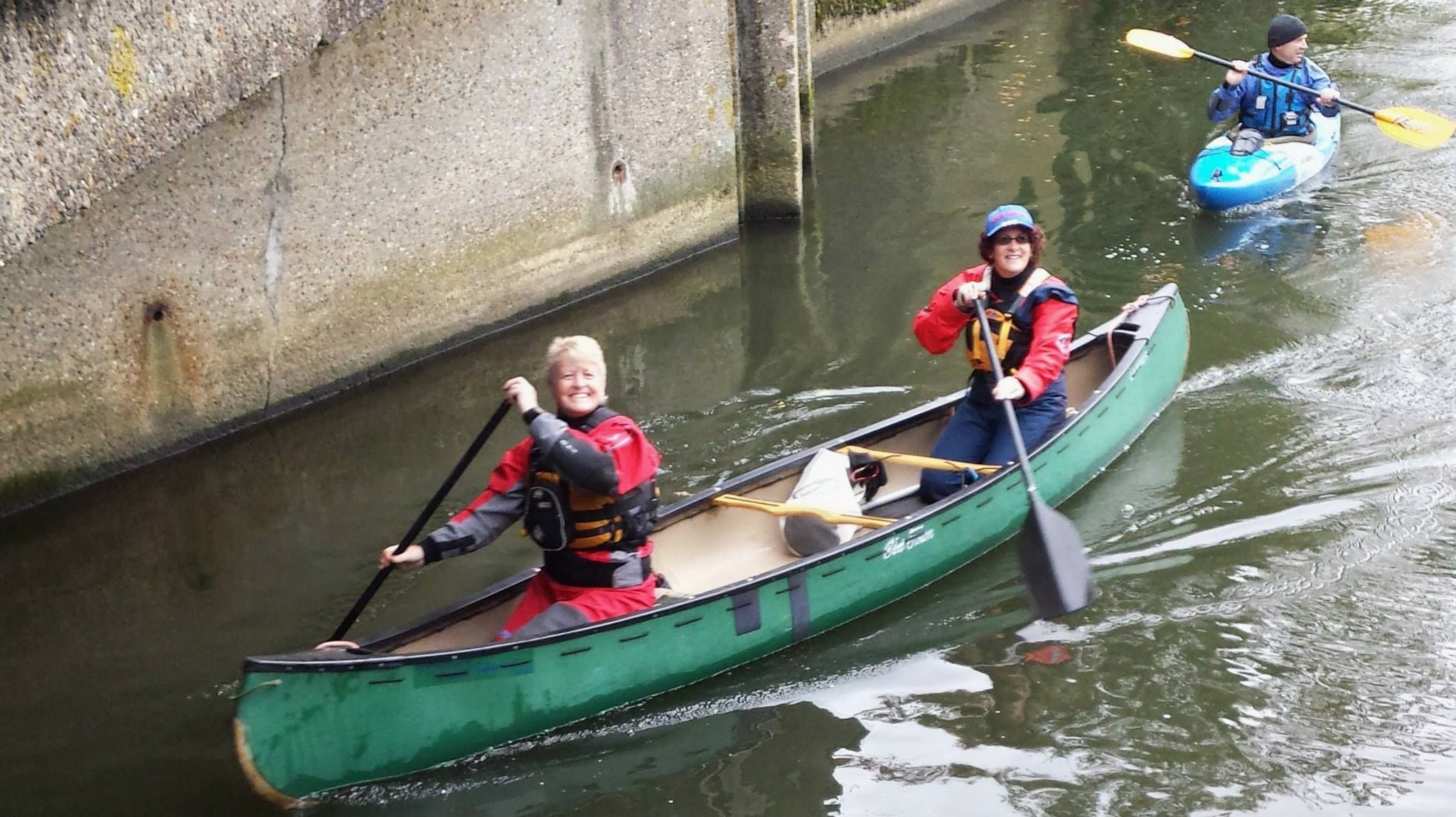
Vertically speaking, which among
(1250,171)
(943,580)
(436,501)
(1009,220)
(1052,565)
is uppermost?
(1250,171)

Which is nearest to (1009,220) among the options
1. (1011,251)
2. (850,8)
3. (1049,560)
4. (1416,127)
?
(1011,251)

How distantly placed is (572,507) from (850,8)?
10.6 meters

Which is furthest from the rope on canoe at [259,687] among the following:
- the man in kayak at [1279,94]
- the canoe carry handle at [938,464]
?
the man in kayak at [1279,94]

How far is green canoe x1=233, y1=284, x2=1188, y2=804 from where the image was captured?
14.6ft

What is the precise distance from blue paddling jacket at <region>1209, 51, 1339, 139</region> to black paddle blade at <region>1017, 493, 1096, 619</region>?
5.41 metres

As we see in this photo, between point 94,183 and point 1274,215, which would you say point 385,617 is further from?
point 1274,215

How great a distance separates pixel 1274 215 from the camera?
977cm

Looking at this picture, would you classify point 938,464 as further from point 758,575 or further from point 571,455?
point 571,455

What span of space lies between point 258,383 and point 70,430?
1003 millimetres

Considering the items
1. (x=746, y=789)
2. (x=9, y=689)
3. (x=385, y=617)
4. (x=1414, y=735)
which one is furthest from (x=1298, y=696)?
(x=9, y=689)

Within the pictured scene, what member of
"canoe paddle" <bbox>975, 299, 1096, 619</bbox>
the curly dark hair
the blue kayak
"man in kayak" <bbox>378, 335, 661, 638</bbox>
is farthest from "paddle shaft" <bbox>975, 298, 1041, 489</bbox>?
the blue kayak

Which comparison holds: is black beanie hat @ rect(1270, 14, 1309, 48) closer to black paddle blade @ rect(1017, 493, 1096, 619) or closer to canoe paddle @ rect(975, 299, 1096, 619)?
canoe paddle @ rect(975, 299, 1096, 619)

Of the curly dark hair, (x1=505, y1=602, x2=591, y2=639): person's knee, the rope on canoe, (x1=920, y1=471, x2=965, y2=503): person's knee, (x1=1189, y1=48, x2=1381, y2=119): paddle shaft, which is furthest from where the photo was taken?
(x1=1189, y1=48, x2=1381, y2=119): paddle shaft

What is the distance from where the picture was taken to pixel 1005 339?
6000 mm
